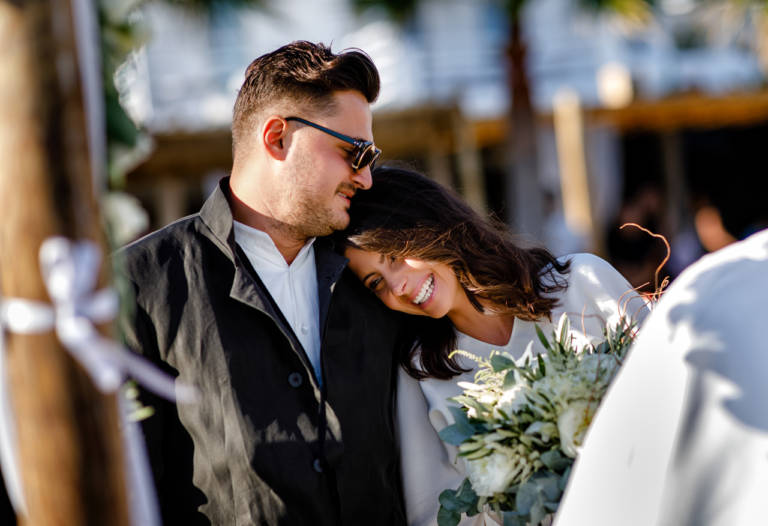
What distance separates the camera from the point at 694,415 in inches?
54.6

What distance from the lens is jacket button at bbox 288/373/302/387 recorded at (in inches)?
97.8

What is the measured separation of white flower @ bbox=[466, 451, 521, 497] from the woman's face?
29.4 inches

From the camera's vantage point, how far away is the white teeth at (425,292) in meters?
2.84

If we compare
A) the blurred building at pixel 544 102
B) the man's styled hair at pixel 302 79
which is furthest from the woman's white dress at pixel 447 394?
the blurred building at pixel 544 102

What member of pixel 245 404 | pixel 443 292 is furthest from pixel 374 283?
pixel 245 404

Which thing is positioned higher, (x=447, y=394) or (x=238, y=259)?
(x=238, y=259)

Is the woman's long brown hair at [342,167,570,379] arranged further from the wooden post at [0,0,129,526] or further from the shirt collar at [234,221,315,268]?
the wooden post at [0,0,129,526]

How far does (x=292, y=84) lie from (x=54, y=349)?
5.70ft

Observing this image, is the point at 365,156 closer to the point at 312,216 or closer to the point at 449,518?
the point at 312,216

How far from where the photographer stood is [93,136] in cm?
130

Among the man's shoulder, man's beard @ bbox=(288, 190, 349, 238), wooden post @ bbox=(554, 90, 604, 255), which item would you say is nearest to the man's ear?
man's beard @ bbox=(288, 190, 349, 238)

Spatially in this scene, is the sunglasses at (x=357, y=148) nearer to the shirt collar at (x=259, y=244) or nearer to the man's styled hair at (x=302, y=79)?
the man's styled hair at (x=302, y=79)

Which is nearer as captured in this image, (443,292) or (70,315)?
(70,315)

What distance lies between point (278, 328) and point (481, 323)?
881 millimetres
